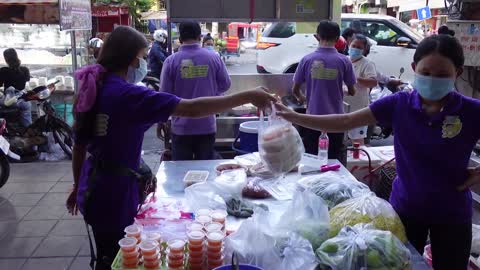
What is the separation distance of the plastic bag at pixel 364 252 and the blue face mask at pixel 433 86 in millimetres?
678

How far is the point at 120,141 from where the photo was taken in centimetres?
202

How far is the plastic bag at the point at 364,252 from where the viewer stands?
1.49m

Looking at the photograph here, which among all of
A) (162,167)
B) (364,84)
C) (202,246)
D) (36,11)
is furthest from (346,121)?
(36,11)

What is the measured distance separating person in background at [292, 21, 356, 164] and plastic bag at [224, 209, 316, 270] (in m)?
2.56

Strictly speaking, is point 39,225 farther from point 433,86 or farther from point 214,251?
point 433,86

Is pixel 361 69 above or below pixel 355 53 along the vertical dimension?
below

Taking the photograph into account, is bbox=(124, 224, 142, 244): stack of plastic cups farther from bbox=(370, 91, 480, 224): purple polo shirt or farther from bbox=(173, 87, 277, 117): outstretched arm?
bbox=(370, 91, 480, 224): purple polo shirt

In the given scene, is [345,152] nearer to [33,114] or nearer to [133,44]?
[133,44]

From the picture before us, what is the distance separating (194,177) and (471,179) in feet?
4.74

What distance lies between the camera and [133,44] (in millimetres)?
2070

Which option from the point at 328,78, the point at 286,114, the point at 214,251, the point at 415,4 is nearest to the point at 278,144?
the point at 286,114

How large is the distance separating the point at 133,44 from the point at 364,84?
3662 millimetres

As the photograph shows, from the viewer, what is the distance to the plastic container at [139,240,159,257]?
1.59m

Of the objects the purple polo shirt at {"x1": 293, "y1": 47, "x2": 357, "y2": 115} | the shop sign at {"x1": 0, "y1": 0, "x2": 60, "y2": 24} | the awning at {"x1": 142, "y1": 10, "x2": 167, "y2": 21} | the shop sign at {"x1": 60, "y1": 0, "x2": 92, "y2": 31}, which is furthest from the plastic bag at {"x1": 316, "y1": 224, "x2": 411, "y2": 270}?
the awning at {"x1": 142, "y1": 10, "x2": 167, "y2": 21}
